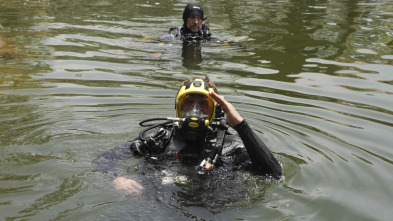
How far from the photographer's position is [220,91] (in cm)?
708

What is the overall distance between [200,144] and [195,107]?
39cm

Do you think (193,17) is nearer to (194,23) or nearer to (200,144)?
(194,23)

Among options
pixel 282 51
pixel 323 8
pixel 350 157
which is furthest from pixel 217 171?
pixel 323 8

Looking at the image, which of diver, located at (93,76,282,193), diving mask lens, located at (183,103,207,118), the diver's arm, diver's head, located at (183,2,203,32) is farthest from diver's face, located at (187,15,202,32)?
the diver's arm

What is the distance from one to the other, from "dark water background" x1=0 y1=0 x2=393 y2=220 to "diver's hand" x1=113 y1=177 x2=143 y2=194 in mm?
72

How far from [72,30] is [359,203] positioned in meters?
8.65

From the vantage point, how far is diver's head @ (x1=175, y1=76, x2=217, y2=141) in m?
4.21

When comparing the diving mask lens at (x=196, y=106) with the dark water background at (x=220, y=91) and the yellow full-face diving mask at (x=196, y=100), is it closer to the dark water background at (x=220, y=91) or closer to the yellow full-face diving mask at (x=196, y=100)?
the yellow full-face diving mask at (x=196, y=100)

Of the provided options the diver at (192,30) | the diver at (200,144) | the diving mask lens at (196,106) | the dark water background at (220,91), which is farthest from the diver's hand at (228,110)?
the diver at (192,30)

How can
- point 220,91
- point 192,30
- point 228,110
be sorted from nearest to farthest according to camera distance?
1. point 228,110
2. point 220,91
3. point 192,30

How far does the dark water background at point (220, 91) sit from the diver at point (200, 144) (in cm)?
13

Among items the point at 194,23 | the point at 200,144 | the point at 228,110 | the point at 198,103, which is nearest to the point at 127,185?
the point at 200,144

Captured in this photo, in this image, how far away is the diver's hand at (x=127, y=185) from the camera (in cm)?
401

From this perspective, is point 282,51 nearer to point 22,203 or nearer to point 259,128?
point 259,128
